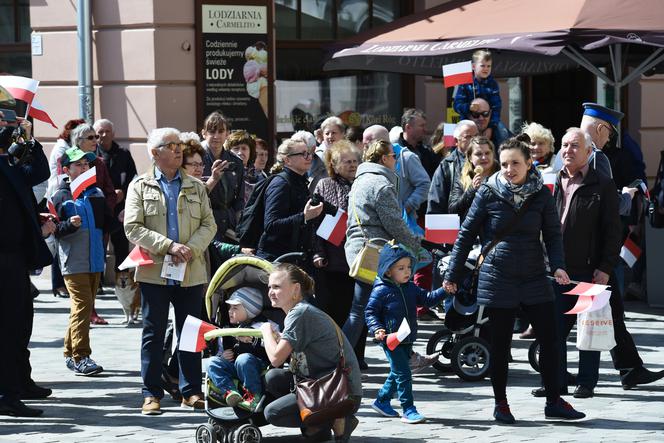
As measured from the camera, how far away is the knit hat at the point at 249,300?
857cm

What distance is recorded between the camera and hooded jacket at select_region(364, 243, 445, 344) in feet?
29.1

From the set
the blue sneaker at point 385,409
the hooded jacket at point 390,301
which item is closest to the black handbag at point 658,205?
the hooded jacket at point 390,301

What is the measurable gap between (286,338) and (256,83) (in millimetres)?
8114

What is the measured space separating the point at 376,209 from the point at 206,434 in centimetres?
253

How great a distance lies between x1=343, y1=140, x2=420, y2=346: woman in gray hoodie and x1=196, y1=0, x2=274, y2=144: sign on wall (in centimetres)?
570

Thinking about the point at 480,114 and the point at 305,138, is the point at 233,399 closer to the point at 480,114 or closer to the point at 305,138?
the point at 305,138

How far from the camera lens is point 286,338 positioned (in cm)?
788

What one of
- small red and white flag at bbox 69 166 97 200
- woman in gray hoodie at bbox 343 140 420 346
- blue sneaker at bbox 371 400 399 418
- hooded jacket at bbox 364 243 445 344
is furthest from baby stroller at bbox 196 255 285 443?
small red and white flag at bbox 69 166 97 200

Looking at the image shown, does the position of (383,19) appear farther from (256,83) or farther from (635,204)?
(635,204)

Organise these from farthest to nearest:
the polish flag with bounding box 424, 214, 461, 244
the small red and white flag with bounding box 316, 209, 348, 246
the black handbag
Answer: the black handbag, the polish flag with bounding box 424, 214, 461, 244, the small red and white flag with bounding box 316, 209, 348, 246

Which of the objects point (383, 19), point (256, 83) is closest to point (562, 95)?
point (383, 19)

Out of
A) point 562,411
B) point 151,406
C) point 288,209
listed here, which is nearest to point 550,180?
point 562,411

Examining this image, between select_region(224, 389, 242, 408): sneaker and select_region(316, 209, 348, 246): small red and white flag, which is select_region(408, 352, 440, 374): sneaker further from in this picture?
select_region(224, 389, 242, 408): sneaker

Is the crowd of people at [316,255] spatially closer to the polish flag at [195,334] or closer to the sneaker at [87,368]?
the sneaker at [87,368]
